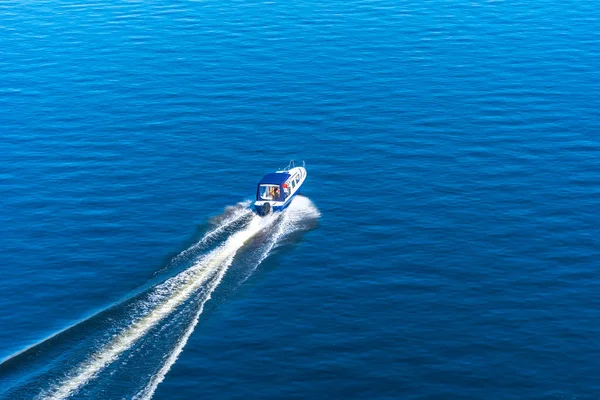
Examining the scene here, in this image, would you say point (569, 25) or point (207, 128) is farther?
point (569, 25)

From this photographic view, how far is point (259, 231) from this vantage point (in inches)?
4181

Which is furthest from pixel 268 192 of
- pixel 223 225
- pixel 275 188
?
pixel 223 225

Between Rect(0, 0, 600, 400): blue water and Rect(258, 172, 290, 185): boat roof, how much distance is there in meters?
4.54

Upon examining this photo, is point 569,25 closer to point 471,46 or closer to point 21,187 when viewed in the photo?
point 471,46

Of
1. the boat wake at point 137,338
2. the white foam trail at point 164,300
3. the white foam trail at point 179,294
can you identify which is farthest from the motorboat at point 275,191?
the boat wake at point 137,338

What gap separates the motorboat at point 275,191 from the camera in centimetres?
10950

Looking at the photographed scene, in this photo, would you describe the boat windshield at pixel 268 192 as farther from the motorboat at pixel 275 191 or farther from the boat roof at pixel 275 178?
the boat roof at pixel 275 178

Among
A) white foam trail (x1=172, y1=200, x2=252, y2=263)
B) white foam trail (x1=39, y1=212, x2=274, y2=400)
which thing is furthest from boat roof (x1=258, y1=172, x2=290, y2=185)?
white foam trail (x1=39, y1=212, x2=274, y2=400)

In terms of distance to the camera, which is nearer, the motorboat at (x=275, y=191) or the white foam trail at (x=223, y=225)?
the white foam trail at (x=223, y=225)

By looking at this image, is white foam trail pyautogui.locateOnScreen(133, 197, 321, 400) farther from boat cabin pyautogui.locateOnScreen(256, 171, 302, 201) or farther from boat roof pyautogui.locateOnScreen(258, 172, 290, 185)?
boat roof pyautogui.locateOnScreen(258, 172, 290, 185)

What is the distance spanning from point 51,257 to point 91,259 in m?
5.15

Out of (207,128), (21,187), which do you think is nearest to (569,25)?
(207,128)

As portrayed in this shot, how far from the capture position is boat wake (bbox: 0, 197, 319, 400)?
7619cm

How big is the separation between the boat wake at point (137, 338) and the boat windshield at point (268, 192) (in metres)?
8.90
